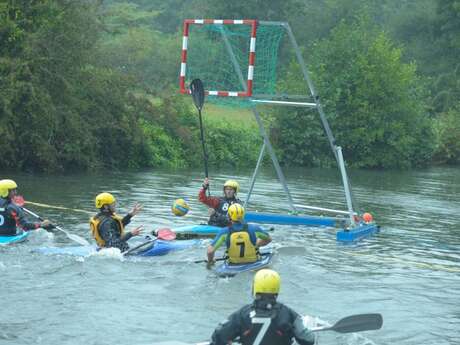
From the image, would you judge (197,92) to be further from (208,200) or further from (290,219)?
(290,219)

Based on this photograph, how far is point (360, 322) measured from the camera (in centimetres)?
830

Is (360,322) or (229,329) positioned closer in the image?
(229,329)

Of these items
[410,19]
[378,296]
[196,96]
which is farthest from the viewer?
[410,19]

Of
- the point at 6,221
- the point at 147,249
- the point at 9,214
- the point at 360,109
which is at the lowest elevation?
the point at 147,249

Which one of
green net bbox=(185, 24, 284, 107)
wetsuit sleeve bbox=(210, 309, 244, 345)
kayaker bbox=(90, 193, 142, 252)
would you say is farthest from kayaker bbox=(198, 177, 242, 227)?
wetsuit sleeve bbox=(210, 309, 244, 345)

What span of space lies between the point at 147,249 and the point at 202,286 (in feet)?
6.54

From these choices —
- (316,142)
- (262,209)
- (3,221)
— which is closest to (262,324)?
(3,221)

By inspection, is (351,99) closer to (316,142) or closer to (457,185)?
(316,142)

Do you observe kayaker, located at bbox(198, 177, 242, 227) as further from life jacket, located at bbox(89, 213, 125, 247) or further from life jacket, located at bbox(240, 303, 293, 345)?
life jacket, located at bbox(240, 303, 293, 345)

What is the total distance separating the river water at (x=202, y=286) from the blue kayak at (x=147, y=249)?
0.13m

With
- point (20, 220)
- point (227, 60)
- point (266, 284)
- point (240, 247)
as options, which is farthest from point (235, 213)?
point (227, 60)

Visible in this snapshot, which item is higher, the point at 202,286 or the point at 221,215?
the point at 221,215

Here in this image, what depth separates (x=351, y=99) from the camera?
131 feet

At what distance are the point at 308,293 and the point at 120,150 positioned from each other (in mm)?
19260
